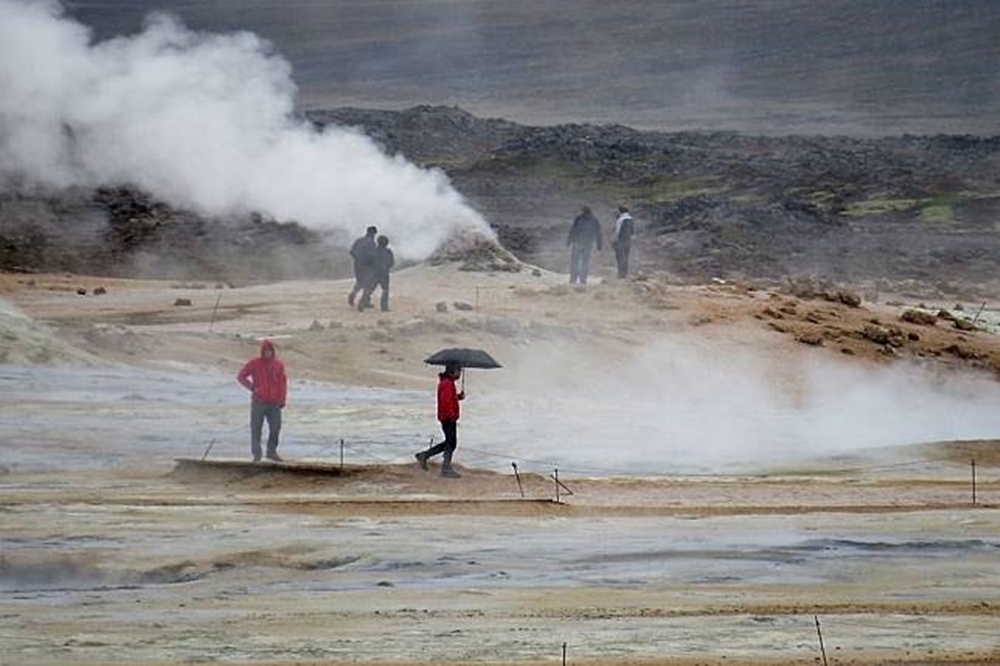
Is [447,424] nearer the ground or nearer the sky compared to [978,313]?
nearer the ground

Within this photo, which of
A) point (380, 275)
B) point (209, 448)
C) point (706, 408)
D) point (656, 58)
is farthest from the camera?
point (656, 58)

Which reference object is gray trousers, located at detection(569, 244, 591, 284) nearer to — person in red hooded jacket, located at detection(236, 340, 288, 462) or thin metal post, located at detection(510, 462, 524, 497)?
thin metal post, located at detection(510, 462, 524, 497)

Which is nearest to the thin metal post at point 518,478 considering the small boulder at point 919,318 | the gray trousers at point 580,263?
the gray trousers at point 580,263

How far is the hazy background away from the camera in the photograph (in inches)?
3543

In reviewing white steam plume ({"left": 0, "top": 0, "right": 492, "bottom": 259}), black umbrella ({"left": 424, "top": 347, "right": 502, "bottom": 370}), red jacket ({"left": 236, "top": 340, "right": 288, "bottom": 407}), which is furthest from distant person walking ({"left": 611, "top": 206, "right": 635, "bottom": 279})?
red jacket ({"left": 236, "top": 340, "right": 288, "bottom": 407})

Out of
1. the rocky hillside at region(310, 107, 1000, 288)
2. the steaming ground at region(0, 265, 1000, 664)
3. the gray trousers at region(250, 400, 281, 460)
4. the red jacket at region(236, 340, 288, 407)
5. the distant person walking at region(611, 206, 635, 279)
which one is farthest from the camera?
the rocky hillside at region(310, 107, 1000, 288)

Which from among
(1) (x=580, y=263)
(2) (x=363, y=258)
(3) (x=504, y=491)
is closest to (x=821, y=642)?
(3) (x=504, y=491)

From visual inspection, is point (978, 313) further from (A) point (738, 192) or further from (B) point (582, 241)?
(A) point (738, 192)

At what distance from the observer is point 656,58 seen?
100562mm

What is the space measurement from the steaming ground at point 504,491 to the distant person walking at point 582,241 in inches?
44.5

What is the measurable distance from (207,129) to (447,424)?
21976 millimetres

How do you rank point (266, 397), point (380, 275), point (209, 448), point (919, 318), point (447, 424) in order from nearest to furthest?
1. point (447, 424)
2. point (266, 397)
3. point (209, 448)
4. point (380, 275)
5. point (919, 318)

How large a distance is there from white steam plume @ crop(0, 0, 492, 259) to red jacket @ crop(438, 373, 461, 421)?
62.9ft

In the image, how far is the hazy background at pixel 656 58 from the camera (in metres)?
90.0
